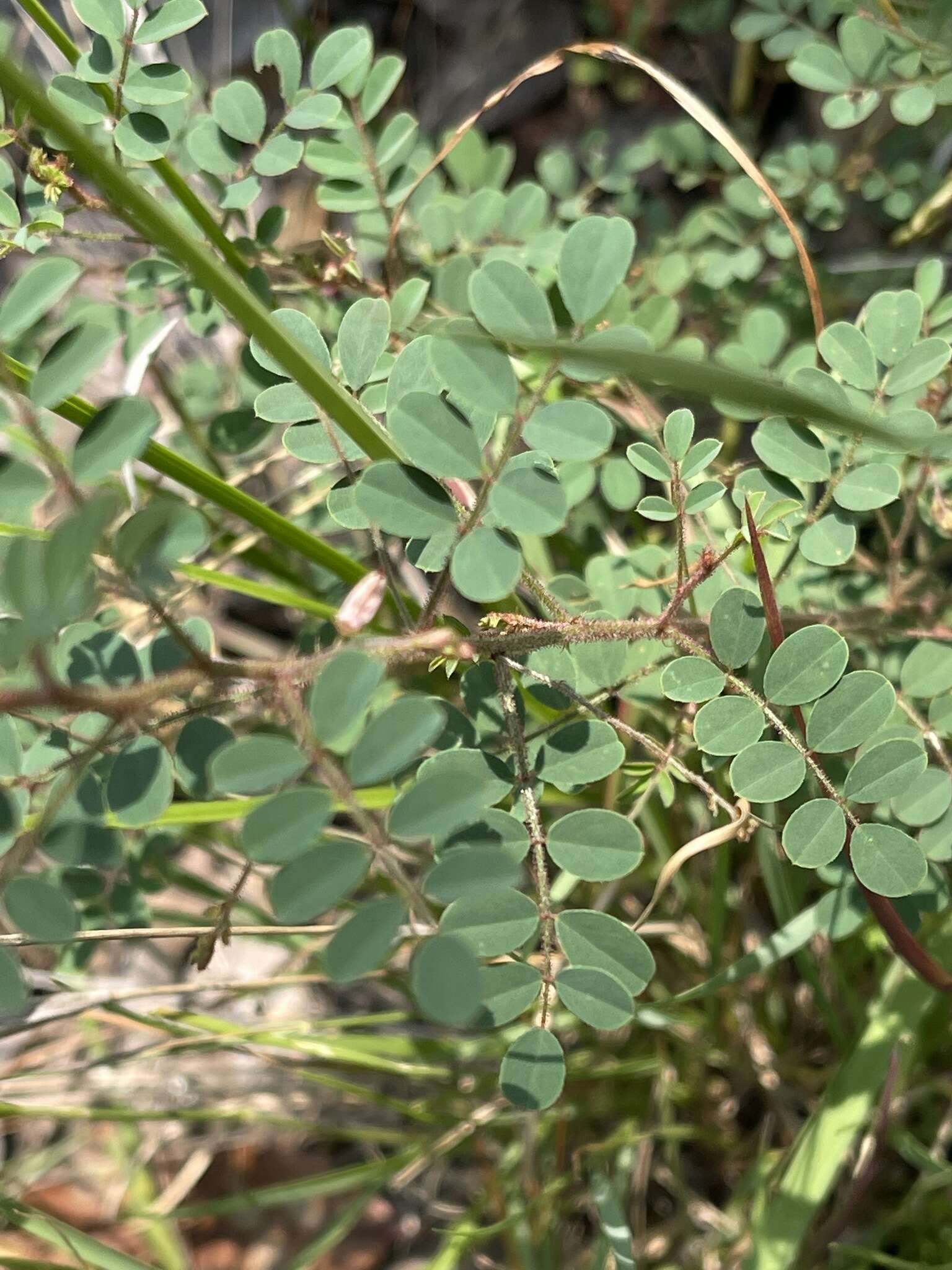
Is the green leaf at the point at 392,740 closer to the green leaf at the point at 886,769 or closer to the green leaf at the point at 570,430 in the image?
the green leaf at the point at 570,430

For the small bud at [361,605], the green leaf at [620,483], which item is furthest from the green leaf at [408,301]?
the small bud at [361,605]

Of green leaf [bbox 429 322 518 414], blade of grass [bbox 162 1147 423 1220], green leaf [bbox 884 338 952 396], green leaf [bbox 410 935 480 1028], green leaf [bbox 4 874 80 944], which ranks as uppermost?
green leaf [bbox 429 322 518 414]

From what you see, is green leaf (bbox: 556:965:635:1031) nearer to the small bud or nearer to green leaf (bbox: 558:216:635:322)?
the small bud

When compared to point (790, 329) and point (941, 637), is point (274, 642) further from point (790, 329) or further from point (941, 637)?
point (941, 637)

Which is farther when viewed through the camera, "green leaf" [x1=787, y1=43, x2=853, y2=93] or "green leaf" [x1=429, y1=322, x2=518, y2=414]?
"green leaf" [x1=787, y1=43, x2=853, y2=93]

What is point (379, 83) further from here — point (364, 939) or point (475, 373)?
point (364, 939)

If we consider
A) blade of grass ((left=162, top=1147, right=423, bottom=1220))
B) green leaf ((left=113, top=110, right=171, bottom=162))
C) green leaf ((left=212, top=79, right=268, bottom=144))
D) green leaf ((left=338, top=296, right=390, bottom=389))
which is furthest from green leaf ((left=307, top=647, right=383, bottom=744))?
blade of grass ((left=162, top=1147, right=423, bottom=1220))

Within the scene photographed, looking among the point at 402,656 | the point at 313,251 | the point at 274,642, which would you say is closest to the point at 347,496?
the point at 402,656

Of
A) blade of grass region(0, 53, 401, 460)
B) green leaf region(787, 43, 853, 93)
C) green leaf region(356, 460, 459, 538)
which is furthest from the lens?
green leaf region(787, 43, 853, 93)
